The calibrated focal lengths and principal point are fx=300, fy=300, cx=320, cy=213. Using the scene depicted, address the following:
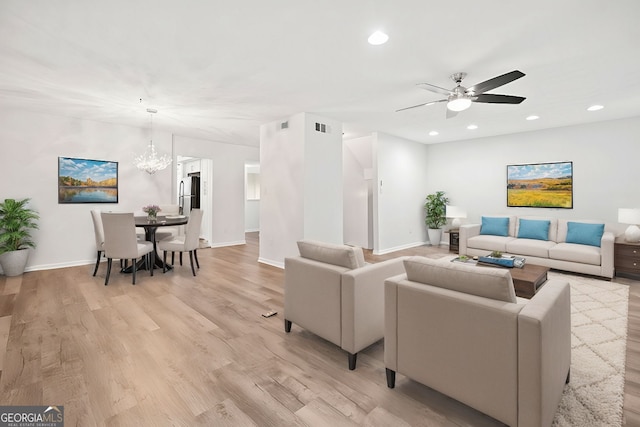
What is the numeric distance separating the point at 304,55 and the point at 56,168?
4877mm

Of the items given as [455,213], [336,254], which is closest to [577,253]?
[455,213]

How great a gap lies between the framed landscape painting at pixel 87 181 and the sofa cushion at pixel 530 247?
23.8 ft

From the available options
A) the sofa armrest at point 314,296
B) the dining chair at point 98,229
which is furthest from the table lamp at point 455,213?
the dining chair at point 98,229

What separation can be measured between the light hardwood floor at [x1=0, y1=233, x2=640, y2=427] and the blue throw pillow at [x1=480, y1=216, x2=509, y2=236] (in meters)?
2.18

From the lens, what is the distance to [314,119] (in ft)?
16.4

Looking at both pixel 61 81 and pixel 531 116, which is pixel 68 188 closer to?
pixel 61 81

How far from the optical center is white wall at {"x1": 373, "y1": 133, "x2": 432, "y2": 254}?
21.1 ft

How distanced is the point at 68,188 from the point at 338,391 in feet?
19.0

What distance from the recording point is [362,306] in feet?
7.02

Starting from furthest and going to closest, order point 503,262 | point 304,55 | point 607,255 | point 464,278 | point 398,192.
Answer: point 398,192, point 607,255, point 503,262, point 304,55, point 464,278

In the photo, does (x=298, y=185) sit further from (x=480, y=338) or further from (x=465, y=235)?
(x=480, y=338)

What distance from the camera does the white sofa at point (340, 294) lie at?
Answer: 2.11 meters

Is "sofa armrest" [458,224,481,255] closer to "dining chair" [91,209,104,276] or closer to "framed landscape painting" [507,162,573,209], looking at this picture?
"framed landscape painting" [507,162,573,209]

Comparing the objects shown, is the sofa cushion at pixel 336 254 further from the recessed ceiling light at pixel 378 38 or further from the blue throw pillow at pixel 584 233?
the blue throw pillow at pixel 584 233
